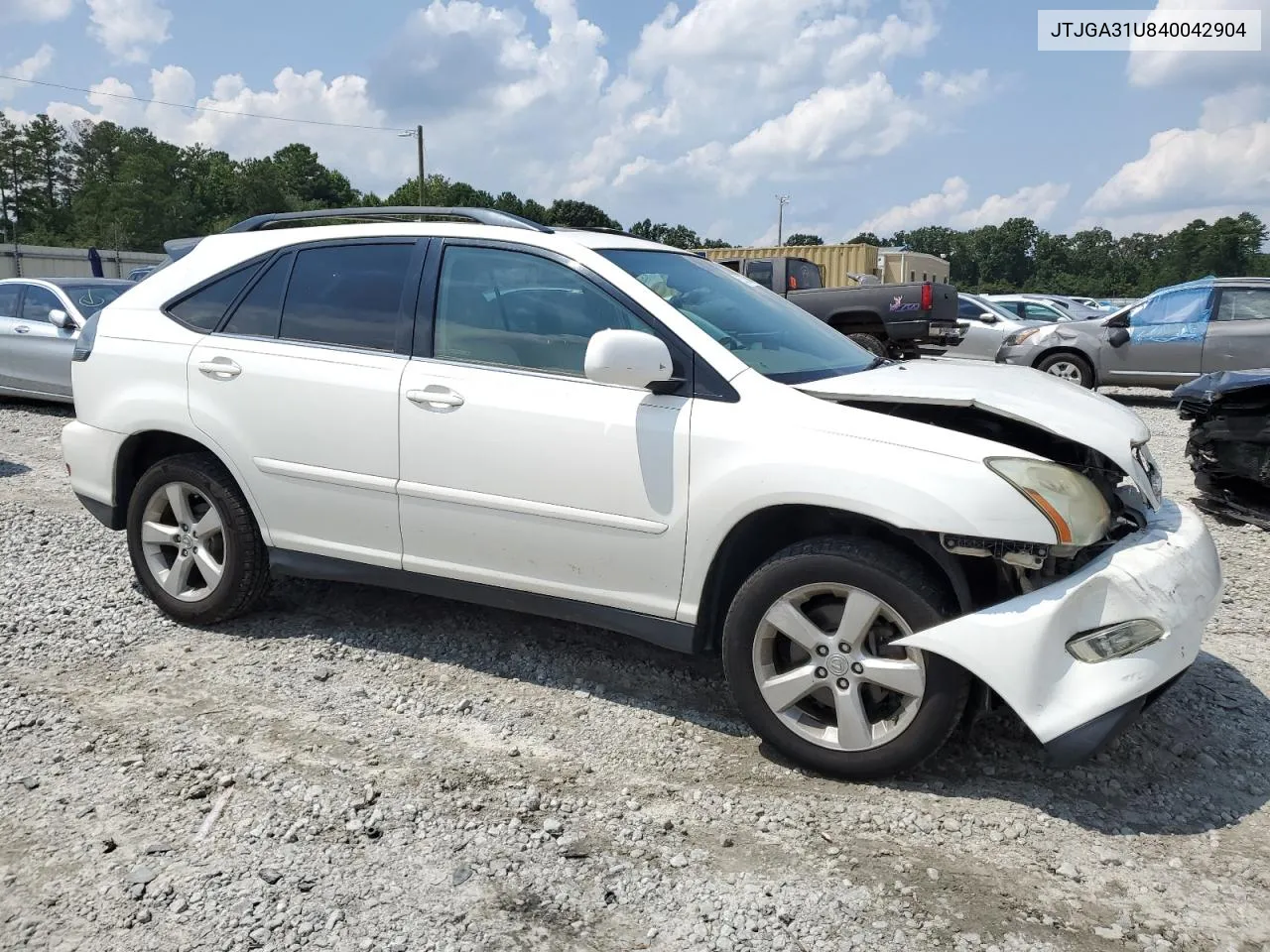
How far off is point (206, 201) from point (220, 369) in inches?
3872

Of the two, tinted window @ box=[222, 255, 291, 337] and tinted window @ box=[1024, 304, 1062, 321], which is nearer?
tinted window @ box=[222, 255, 291, 337]

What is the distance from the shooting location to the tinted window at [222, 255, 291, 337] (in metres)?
4.12

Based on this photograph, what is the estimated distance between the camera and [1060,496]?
288 centimetres

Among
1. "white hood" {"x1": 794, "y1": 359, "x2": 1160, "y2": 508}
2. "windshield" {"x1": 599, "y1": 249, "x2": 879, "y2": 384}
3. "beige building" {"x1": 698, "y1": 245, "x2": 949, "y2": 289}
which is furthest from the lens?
"beige building" {"x1": 698, "y1": 245, "x2": 949, "y2": 289}

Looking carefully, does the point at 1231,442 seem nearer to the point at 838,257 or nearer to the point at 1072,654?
the point at 1072,654

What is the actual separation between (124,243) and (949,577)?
76485 millimetres

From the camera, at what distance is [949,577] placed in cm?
294

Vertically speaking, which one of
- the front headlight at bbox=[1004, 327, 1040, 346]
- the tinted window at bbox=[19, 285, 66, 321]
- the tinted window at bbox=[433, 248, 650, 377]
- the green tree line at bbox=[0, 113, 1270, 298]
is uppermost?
the green tree line at bbox=[0, 113, 1270, 298]

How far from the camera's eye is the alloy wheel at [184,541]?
4.24 meters

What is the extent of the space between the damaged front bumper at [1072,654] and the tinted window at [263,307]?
9.43 ft

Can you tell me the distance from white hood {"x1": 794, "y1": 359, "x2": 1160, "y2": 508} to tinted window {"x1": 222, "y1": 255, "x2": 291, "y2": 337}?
2260mm

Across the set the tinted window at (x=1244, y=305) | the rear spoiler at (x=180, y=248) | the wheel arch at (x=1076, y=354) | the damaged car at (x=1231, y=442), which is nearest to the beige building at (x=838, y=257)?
the wheel arch at (x=1076, y=354)

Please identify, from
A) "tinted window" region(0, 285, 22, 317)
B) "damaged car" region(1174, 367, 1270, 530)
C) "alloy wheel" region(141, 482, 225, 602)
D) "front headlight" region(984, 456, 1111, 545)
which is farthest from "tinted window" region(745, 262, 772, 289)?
"front headlight" region(984, 456, 1111, 545)

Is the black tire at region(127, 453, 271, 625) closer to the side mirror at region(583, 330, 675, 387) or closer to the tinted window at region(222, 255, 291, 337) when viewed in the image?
the tinted window at region(222, 255, 291, 337)
